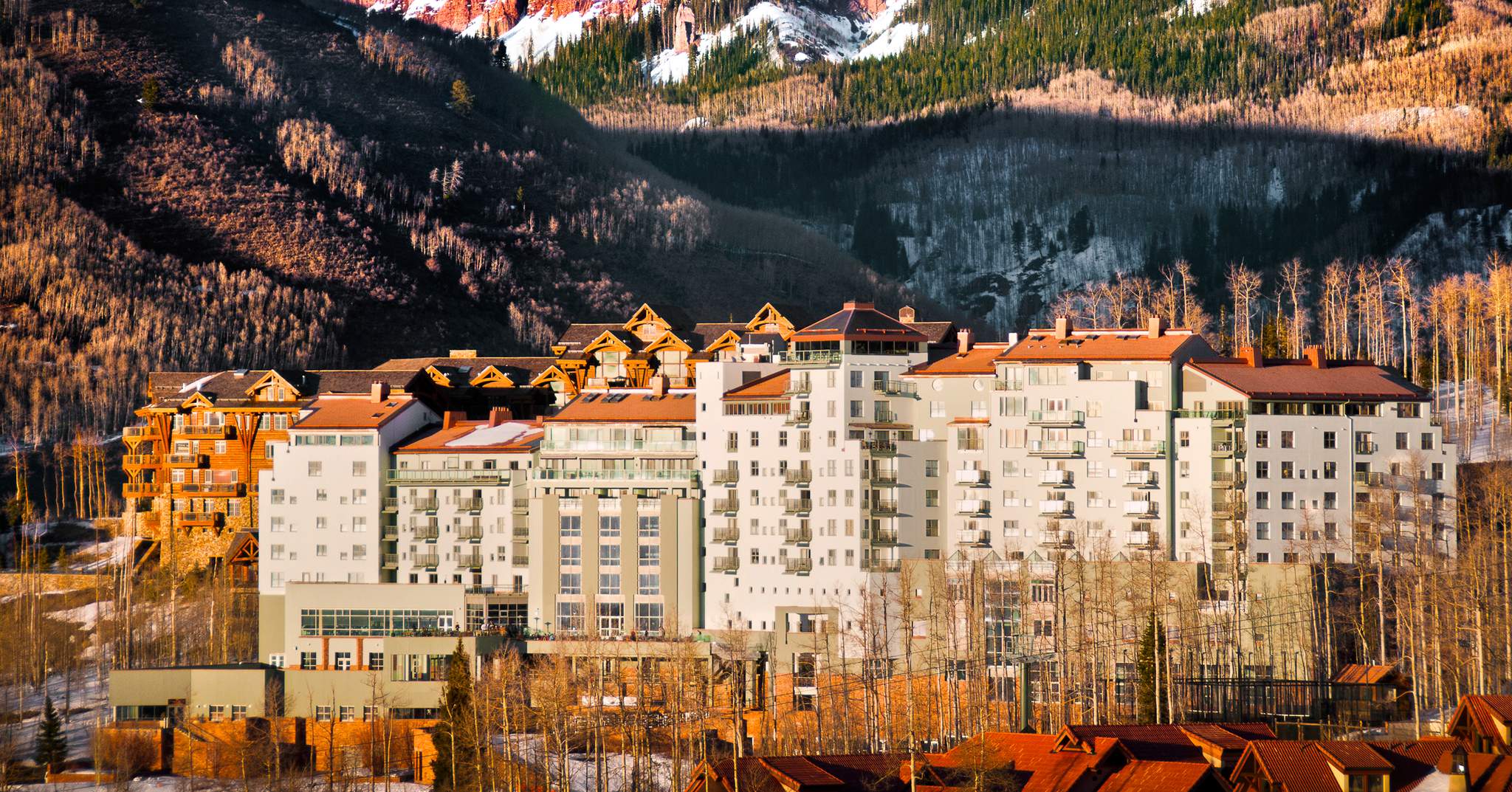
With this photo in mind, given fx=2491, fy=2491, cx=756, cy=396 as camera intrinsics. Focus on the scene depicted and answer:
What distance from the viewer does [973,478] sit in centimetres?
13150

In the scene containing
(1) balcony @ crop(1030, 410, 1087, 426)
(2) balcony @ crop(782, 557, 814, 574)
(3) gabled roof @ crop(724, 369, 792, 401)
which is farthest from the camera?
(3) gabled roof @ crop(724, 369, 792, 401)

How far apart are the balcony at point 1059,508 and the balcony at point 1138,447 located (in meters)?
3.68

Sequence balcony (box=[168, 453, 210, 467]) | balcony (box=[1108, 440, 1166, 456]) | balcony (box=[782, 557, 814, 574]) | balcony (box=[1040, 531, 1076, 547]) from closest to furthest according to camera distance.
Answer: balcony (box=[1040, 531, 1076, 547]), balcony (box=[1108, 440, 1166, 456]), balcony (box=[782, 557, 814, 574]), balcony (box=[168, 453, 210, 467])

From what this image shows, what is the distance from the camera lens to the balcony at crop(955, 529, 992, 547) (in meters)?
131

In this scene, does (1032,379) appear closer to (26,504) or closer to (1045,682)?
(1045,682)

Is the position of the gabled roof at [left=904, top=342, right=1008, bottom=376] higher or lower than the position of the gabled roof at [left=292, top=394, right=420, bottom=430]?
higher

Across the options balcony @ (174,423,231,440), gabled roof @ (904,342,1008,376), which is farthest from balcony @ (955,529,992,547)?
balcony @ (174,423,231,440)

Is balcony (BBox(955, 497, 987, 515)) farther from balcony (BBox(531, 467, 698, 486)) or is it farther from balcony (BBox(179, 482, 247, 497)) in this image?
balcony (BBox(179, 482, 247, 497))

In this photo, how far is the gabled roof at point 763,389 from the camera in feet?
448

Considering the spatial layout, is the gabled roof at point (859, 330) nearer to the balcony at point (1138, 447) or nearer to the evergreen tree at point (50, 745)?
the balcony at point (1138, 447)

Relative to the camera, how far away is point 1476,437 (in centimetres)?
14700

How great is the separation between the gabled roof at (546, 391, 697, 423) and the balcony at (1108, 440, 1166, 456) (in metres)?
24.1

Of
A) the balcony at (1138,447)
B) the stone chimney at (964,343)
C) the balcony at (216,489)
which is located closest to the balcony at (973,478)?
the balcony at (1138,447)

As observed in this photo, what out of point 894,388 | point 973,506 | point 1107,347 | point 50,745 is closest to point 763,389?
point 894,388
